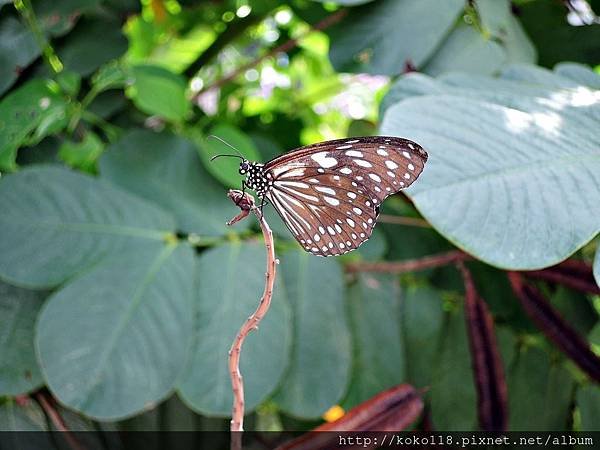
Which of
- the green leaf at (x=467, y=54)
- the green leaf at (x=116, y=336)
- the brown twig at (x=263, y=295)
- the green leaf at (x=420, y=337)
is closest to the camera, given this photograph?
the brown twig at (x=263, y=295)

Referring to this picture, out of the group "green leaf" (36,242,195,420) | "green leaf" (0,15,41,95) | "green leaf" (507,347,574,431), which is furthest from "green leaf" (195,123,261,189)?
"green leaf" (507,347,574,431)

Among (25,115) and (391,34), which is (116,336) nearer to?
(25,115)

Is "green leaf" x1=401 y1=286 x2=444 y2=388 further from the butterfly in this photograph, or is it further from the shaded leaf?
the butterfly

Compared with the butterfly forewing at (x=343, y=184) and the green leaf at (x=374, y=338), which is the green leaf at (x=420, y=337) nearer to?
the green leaf at (x=374, y=338)

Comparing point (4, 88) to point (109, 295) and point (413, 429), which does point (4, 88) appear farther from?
point (413, 429)

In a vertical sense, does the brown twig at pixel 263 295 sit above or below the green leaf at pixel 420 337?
above

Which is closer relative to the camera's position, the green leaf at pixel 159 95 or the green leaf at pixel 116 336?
the green leaf at pixel 116 336

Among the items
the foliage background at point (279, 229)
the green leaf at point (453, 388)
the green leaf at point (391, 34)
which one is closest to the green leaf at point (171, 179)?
the foliage background at point (279, 229)
